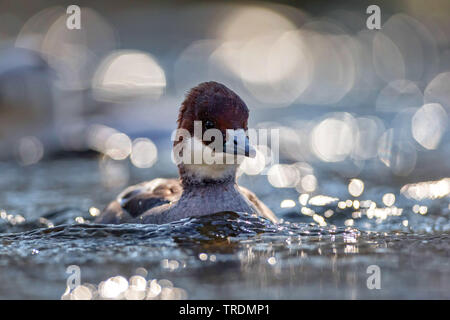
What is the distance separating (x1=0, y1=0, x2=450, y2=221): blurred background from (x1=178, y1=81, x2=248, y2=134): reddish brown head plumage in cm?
341

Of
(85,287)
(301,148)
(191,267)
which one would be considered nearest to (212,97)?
(191,267)

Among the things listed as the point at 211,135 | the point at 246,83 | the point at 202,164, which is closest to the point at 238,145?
the point at 211,135

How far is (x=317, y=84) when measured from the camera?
1653 centimetres

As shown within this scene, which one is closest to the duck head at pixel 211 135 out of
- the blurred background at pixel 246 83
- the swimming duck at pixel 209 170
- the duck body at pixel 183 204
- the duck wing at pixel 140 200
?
the swimming duck at pixel 209 170

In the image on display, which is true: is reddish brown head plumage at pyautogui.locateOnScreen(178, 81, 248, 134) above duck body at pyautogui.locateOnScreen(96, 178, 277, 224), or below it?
above

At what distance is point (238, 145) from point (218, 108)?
14.0 inches

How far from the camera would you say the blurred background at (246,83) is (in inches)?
414

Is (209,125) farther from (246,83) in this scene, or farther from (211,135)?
(246,83)

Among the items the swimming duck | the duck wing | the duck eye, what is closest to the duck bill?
the swimming duck

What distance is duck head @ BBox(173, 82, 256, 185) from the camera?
552 cm

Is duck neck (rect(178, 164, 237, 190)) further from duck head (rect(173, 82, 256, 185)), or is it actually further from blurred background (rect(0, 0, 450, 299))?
blurred background (rect(0, 0, 450, 299))

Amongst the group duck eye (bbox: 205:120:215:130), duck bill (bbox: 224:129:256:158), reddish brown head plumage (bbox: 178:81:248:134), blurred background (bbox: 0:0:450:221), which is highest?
blurred background (bbox: 0:0:450:221)

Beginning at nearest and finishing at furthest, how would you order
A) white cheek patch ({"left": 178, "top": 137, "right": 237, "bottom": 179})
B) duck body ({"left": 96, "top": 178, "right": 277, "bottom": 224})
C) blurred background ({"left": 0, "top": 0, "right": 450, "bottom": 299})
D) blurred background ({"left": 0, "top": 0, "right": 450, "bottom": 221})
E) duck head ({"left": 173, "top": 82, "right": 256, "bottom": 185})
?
blurred background ({"left": 0, "top": 0, "right": 450, "bottom": 299}) → duck head ({"left": 173, "top": 82, "right": 256, "bottom": 185}) → white cheek patch ({"left": 178, "top": 137, "right": 237, "bottom": 179}) → duck body ({"left": 96, "top": 178, "right": 277, "bottom": 224}) → blurred background ({"left": 0, "top": 0, "right": 450, "bottom": 221})

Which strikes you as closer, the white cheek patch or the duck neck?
the white cheek patch
